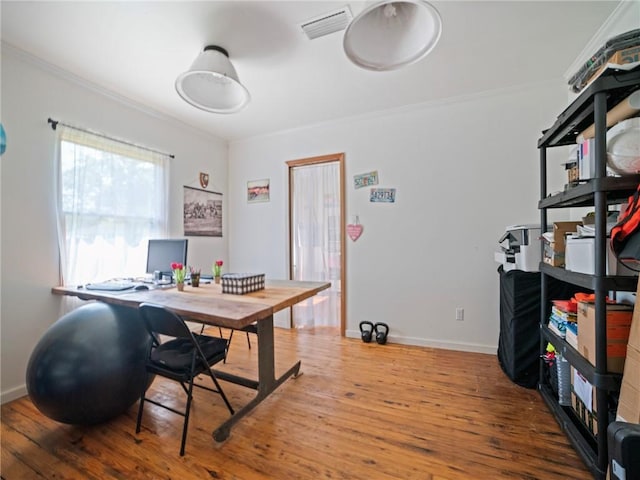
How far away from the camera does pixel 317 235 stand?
360 centimetres

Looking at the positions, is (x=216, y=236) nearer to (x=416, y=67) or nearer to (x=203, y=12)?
(x=203, y=12)

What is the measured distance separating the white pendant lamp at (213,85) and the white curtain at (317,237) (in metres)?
1.67

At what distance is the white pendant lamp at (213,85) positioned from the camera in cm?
177

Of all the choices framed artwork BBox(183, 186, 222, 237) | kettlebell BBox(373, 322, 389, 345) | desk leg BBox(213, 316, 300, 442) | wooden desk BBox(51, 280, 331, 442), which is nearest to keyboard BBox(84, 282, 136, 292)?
wooden desk BBox(51, 280, 331, 442)

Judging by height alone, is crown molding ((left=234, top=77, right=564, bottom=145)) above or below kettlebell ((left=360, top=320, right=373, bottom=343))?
above

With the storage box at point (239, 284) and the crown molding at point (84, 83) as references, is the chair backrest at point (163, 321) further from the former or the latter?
the crown molding at point (84, 83)

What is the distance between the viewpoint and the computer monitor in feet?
8.26

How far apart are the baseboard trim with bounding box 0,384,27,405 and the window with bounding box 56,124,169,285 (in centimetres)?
80

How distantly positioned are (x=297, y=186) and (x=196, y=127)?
1455mm

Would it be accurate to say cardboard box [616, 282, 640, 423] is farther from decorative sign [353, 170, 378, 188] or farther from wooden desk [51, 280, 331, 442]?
decorative sign [353, 170, 378, 188]

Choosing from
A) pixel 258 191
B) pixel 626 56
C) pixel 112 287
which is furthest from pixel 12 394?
pixel 626 56

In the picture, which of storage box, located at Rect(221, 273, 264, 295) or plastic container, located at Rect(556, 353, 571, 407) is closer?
plastic container, located at Rect(556, 353, 571, 407)

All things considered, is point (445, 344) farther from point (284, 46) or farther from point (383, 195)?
point (284, 46)

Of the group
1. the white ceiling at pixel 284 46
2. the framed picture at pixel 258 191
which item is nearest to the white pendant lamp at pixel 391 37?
the white ceiling at pixel 284 46
